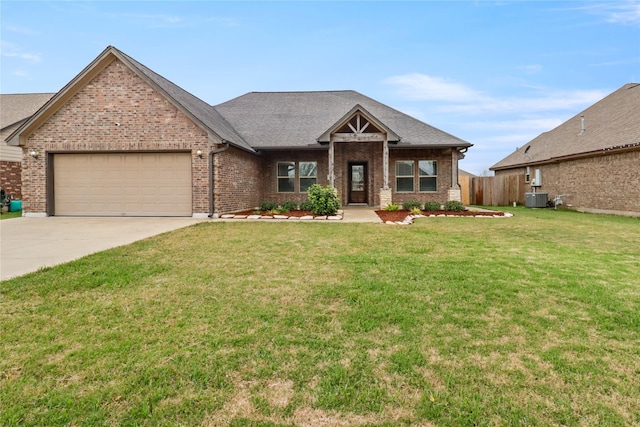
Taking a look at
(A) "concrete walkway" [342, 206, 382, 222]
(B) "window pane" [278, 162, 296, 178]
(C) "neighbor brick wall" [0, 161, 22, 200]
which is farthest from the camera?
(C) "neighbor brick wall" [0, 161, 22, 200]

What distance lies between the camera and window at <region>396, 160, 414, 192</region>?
1705cm

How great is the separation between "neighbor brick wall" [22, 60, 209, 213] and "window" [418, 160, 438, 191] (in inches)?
411

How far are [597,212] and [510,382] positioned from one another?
17826 millimetres

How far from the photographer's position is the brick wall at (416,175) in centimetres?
1680

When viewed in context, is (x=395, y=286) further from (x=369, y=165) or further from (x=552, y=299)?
(x=369, y=165)

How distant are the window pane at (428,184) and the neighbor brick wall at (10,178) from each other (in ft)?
70.7

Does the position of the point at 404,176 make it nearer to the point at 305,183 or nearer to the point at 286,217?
the point at 305,183

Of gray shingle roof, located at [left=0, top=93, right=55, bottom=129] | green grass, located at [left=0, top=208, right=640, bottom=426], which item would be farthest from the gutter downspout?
gray shingle roof, located at [left=0, top=93, right=55, bottom=129]

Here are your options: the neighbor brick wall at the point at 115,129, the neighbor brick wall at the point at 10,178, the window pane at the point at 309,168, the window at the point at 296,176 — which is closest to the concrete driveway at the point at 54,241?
the neighbor brick wall at the point at 115,129

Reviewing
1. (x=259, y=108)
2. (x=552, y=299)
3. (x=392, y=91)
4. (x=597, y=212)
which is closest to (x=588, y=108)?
(x=597, y=212)

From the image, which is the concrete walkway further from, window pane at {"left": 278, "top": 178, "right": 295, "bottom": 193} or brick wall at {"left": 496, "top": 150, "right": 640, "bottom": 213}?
brick wall at {"left": 496, "top": 150, "right": 640, "bottom": 213}

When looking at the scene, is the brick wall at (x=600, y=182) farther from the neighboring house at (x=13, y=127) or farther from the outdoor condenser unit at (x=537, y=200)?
the neighboring house at (x=13, y=127)

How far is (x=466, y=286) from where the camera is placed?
4137 millimetres

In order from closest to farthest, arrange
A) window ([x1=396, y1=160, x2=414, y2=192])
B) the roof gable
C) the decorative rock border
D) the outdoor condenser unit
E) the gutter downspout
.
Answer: the decorative rock border
the roof gable
the gutter downspout
window ([x1=396, y1=160, x2=414, y2=192])
the outdoor condenser unit
